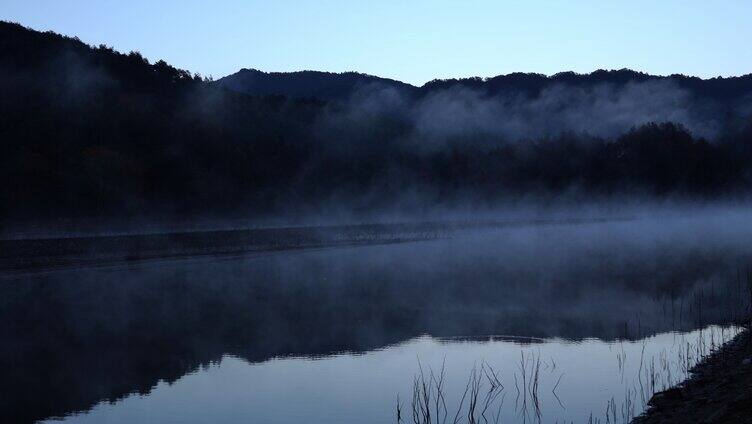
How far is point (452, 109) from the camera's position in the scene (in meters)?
121

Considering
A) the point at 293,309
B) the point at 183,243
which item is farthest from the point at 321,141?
the point at 293,309

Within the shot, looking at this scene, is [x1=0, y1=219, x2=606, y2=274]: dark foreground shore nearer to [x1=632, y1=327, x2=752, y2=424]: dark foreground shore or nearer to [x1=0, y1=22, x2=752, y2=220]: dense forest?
[x1=0, y1=22, x2=752, y2=220]: dense forest

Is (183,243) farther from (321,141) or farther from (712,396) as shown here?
(321,141)

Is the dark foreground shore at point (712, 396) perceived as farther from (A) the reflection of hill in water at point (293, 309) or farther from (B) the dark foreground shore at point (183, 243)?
(B) the dark foreground shore at point (183, 243)

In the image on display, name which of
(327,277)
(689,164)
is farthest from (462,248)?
(689,164)

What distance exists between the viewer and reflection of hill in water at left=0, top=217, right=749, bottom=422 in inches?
543

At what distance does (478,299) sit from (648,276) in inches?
295

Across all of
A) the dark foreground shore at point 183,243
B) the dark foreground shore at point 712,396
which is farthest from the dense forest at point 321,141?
the dark foreground shore at point 712,396

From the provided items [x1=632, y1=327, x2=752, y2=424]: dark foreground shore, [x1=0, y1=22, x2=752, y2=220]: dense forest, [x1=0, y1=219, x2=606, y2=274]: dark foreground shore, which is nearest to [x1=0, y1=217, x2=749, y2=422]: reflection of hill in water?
[x1=0, y1=219, x2=606, y2=274]: dark foreground shore

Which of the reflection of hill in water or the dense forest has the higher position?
the dense forest

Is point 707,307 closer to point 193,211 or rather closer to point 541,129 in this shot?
point 193,211

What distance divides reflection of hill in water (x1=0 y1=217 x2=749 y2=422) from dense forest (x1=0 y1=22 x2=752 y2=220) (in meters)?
21.9

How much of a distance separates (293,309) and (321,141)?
62.0 m

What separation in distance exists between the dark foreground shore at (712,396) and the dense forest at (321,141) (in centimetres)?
3839
